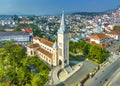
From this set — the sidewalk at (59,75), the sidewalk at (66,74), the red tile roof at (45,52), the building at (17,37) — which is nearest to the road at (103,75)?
the sidewalk at (66,74)

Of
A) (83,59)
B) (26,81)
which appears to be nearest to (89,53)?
(83,59)

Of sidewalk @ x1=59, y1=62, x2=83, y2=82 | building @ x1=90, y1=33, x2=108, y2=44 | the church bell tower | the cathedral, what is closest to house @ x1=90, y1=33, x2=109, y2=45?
building @ x1=90, y1=33, x2=108, y2=44

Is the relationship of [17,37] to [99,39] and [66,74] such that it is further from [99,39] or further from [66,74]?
[66,74]

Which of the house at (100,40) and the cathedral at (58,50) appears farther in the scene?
the house at (100,40)

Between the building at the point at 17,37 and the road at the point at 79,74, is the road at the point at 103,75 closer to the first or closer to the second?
the road at the point at 79,74

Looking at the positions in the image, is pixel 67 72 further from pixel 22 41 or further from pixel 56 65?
pixel 22 41
